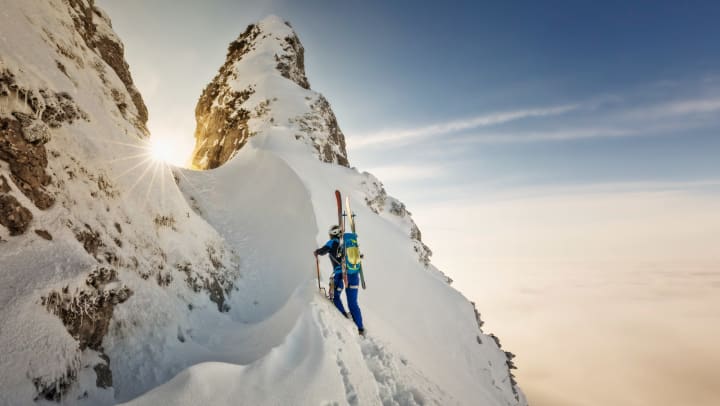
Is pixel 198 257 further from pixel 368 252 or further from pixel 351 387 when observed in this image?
pixel 368 252

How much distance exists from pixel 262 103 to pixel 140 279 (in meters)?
26.2

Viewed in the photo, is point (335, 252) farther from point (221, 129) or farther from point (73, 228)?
point (221, 129)

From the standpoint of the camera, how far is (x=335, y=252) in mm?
8547

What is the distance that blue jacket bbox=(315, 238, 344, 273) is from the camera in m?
8.41

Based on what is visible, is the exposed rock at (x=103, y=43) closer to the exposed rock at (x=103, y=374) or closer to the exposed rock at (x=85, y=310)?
the exposed rock at (x=85, y=310)

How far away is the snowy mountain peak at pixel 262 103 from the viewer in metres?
27.9

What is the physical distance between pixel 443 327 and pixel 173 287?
14565 millimetres

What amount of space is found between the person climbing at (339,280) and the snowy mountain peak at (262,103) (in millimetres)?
17671

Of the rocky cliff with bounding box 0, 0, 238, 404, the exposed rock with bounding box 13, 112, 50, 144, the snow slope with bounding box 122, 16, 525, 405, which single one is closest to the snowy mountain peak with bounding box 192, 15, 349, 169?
the snow slope with bounding box 122, 16, 525, 405

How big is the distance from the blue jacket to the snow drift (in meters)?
Result: 1.02

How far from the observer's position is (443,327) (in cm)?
1744

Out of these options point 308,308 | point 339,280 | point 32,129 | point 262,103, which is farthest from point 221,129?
point 308,308

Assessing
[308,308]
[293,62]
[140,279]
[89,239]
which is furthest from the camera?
[293,62]

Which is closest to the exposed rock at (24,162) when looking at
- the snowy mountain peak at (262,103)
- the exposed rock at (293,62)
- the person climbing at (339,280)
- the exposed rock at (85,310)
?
the exposed rock at (85,310)
